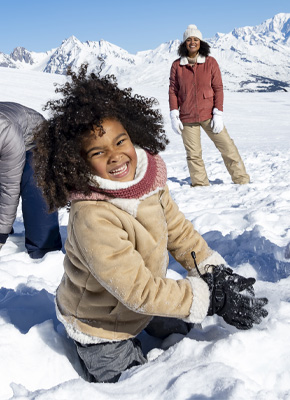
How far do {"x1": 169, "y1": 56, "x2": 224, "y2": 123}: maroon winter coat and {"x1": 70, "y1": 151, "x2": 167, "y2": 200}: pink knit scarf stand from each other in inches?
137

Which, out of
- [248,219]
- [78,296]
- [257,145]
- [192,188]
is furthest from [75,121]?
[257,145]

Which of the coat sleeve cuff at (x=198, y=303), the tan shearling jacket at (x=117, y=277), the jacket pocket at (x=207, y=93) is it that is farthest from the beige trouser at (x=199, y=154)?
the coat sleeve cuff at (x=198, y=303)

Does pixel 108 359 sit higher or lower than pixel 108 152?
lower

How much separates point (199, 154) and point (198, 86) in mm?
875

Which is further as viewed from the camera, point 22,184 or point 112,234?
point 22,184

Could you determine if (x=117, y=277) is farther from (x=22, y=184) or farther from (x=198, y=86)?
(x=198, y=86)

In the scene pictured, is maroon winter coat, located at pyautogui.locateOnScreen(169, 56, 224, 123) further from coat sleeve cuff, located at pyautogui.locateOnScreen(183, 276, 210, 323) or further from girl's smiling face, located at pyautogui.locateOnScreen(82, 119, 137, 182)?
coat sleeve cuff, located at pyautogui.locateOnScreen(183, 276, 210, 323)

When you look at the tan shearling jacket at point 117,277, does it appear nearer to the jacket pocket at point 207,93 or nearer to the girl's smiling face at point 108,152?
the girl's smiling face at point 108,152

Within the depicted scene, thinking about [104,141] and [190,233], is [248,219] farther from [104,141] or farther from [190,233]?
[104,141]

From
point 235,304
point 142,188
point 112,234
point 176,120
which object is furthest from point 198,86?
point 112,234

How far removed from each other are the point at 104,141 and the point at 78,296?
68 cm

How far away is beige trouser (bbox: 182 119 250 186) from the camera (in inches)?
207

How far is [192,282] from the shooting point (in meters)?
1.77

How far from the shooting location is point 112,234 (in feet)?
5.20
